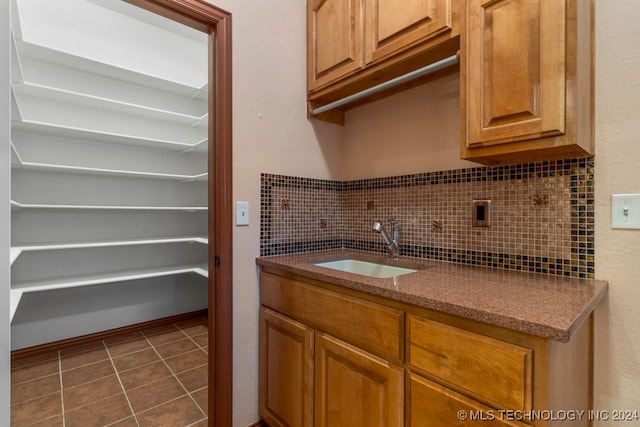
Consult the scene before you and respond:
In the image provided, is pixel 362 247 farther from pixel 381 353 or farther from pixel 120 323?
pixel 120 323

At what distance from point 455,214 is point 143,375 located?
2261 mm

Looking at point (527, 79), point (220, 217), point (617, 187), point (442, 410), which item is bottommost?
point (442, 410)

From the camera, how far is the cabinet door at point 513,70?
3.05ft

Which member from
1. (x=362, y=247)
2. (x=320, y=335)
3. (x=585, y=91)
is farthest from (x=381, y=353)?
(x=585, y=91)

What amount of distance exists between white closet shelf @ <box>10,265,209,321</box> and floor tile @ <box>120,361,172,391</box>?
0.71m

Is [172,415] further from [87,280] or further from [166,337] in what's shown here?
[87,280]

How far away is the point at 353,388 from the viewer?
3.68 ft

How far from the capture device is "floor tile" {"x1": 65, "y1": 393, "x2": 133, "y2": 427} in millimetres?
1662

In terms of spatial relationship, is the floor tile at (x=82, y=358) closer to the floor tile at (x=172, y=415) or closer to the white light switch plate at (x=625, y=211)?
the floor tile at (x=172, y=415)

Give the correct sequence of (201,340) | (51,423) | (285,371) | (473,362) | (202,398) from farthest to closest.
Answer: (201,340), (202,398), (51,423), (285,371), (473,362)

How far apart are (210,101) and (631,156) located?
1.64m

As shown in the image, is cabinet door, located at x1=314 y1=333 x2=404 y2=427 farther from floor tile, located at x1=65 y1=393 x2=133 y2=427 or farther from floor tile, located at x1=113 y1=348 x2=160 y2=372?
floor tile, located at x1=113 y1=348 x2=160 y2=372

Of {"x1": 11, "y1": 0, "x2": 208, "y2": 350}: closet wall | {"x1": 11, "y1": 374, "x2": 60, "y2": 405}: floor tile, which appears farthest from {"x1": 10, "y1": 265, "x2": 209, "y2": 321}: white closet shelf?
{"x1": 11, "y1": 374, "x2": 60, "y2": 405}: floor tile

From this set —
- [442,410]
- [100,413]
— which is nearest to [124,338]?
[100,413]
